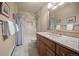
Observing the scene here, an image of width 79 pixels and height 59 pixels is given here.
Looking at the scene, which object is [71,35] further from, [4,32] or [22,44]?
[22,44]

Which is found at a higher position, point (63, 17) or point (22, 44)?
point (63, 17)

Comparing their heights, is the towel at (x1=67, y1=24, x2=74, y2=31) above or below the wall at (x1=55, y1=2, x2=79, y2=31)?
below

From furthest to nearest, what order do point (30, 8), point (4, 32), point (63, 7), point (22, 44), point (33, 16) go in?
point (22, 44)
point (30, 8)
point (33, 16)
point (63, 7)
point (4, 32)

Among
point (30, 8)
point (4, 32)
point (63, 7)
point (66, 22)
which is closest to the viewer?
point (4, 32)

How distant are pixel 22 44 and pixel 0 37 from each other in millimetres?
2697

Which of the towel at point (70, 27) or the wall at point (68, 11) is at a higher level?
the wall at point (68, 11)

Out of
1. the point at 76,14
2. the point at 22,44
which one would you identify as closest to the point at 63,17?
the point at 76,14

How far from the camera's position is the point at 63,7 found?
2.15 metres

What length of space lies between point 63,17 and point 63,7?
0.23 m

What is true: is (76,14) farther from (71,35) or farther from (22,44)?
(22,44)

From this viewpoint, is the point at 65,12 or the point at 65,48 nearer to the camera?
the point at 65,48

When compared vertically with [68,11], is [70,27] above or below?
below

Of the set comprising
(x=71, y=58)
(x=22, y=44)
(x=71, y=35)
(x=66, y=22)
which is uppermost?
(x=66, y=22)

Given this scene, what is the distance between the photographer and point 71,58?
0.99 metres
